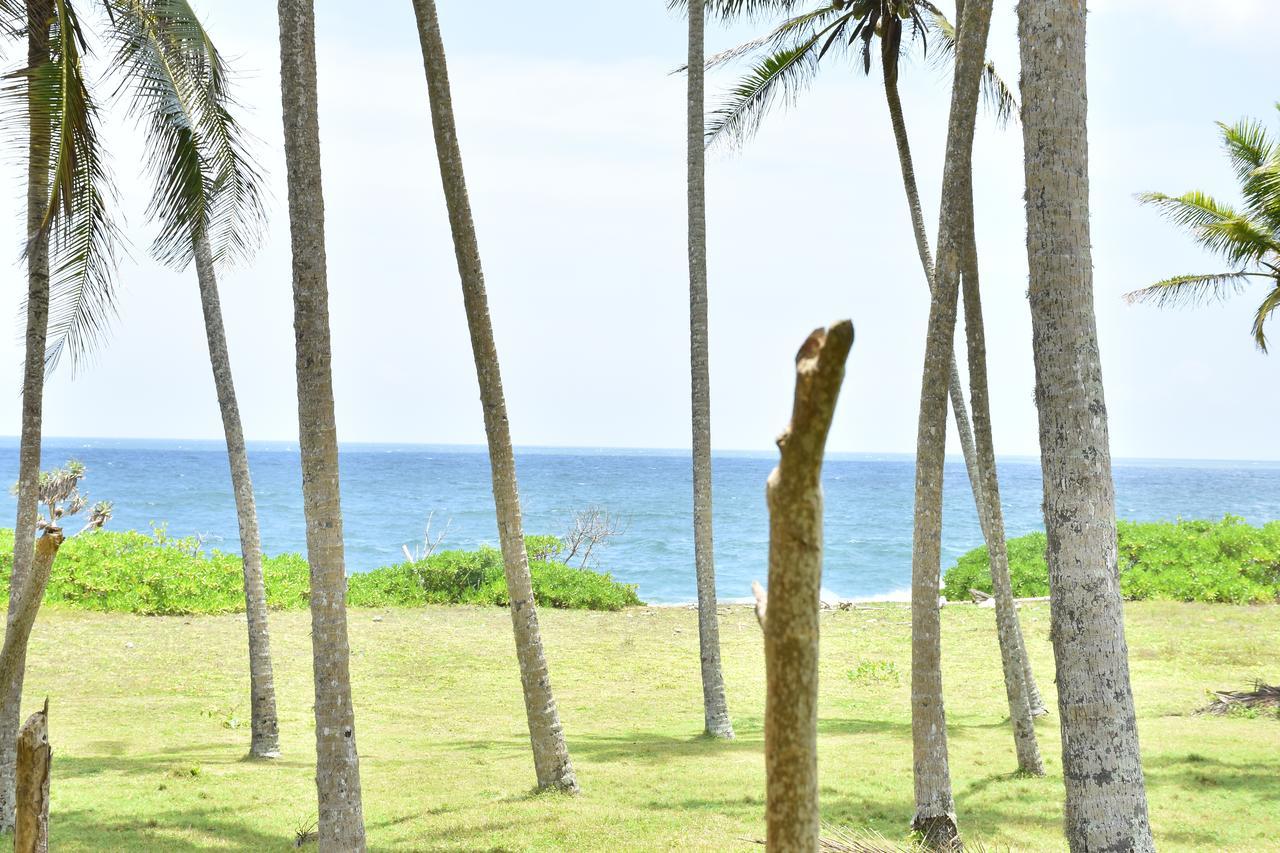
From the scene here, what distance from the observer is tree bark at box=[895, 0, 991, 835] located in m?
6.41

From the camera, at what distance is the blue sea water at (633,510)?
1754 inches

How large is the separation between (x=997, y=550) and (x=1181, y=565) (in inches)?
495

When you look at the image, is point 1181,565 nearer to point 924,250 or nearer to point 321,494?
point 924,250

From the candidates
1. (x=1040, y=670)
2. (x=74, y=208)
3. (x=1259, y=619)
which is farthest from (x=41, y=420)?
(x=1259, y=619)

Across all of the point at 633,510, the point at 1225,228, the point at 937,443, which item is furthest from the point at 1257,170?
the point at 633,510

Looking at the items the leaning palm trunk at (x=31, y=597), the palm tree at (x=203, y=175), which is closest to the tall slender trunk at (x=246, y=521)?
the palm tree at (x=203, y=175)

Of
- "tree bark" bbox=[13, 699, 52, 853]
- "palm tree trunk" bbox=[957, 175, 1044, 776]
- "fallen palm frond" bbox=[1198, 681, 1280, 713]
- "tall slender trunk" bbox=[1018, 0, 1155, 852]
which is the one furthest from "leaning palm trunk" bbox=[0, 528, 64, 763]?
"fallen palm frond" bbox=[1198, 681, 1280, 713]

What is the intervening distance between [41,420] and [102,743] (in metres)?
4.44

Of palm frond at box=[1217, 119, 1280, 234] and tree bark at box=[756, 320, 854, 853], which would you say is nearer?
tree bark at box=[756, 320, 854, 853]

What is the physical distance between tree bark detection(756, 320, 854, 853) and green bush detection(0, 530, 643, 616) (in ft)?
53.4

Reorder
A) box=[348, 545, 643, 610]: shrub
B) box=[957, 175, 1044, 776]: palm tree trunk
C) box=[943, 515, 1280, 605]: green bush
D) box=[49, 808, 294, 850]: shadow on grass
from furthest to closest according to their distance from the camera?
1. box=[348, 545, 643, 610]: shrub
2. box=[943, 515, 1280, 605]: green bush
3. box=[957, 175, 1044, 776]: palm tree trunk
4. box=[49, 808, 294, 850]: shadow on grass

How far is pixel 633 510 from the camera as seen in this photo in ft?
222

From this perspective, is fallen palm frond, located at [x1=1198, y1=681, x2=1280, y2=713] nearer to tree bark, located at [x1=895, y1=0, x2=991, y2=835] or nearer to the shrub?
tree bark, located at [x1=895, y1=0, x2=991, y2=835]

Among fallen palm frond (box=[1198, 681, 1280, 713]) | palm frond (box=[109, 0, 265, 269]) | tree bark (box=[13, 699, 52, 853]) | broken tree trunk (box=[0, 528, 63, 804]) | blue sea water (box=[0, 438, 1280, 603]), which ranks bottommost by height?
blue sea water (box=[0, 438, 1280, 603])
